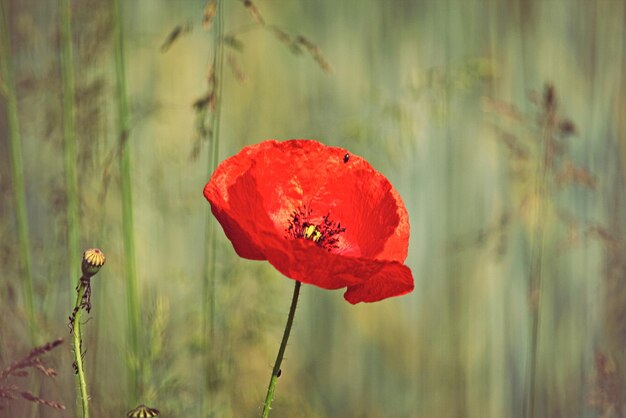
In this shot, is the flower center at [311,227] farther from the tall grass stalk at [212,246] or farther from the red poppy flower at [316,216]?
the tall grass stalk at [212,246]

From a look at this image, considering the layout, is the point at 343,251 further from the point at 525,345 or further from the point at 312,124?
the point at 525,345

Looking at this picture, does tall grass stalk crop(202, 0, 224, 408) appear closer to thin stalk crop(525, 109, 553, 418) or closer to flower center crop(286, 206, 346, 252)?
flower center crop(286, 206, 346, 252)

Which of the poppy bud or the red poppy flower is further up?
the red poppy flower

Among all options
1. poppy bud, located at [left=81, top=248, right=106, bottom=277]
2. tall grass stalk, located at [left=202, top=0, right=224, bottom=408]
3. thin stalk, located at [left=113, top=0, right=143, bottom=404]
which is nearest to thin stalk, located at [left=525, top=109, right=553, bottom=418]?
tall grass stalk, located at [left=202, top=0, right=224, bottom=408]

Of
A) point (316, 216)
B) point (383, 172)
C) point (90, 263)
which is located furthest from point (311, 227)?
point (383, 172)

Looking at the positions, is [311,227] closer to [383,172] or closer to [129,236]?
[129,236]

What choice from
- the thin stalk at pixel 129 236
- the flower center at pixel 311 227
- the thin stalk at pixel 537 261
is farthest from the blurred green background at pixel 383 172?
the flower center at pixel 311 227

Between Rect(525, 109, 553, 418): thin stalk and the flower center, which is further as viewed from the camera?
Rect(525, 109, 553, 418): thin stalk

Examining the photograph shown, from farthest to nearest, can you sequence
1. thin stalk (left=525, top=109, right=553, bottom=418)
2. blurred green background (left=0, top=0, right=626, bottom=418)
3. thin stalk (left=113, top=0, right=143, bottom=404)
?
blurred green background (left=0, top=0, right=626, bottom=418)
thin stalk (left=525, top=109, right=553, bottom=418)
thin stalk (left=113, top=0, right=143, bottom=404)
